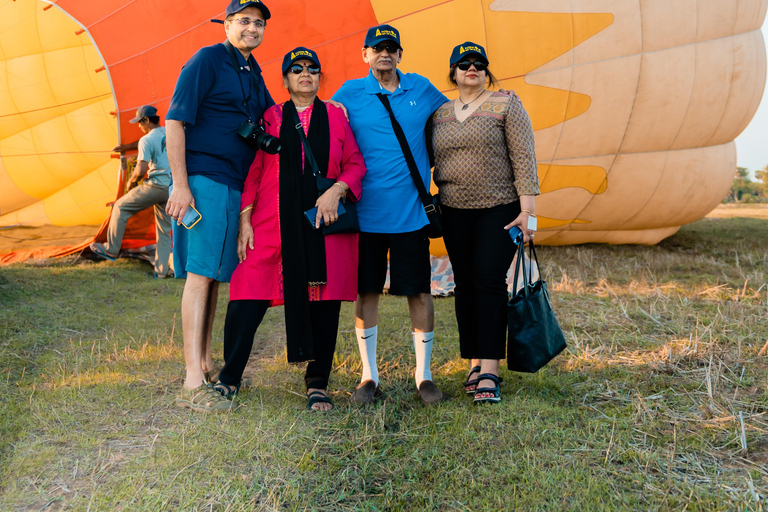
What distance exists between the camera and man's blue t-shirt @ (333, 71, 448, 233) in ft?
10.0

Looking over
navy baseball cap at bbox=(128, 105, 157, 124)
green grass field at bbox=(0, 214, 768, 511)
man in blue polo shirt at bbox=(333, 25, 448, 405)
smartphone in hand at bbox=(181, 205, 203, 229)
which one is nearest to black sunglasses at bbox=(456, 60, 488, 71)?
man in blue polo shirt at bbox=(333, 25, 448, 405)

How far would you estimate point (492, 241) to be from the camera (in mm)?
3021

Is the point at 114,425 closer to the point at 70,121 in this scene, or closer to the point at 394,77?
the point at 394,77

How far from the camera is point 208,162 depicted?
9.68 ft

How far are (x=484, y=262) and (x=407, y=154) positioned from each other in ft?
2.20

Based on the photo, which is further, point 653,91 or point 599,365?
point 653,91

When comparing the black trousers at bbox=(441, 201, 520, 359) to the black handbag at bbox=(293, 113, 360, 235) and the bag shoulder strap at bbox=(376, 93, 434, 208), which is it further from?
the black handbag at bbox=(293, 113, 360, 235)

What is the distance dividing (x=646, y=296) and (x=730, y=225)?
22.9ft

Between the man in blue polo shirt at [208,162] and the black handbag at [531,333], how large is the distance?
4.63 ft

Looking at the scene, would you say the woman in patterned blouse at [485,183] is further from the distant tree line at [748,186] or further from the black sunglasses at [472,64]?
the distant tree line at [748,186]

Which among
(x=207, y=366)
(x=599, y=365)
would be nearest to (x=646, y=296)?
(x=599, y=365)

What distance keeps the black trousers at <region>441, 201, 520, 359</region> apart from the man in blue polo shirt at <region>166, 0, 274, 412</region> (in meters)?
1.13

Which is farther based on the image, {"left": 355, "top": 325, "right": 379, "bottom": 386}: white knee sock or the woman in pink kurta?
{"left": 355, "top": 325, "right": 379, "bottom": 386}: white knee sock

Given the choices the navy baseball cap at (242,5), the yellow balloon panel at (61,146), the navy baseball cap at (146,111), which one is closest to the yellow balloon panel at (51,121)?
the yellow balloon panel at (61,146)
